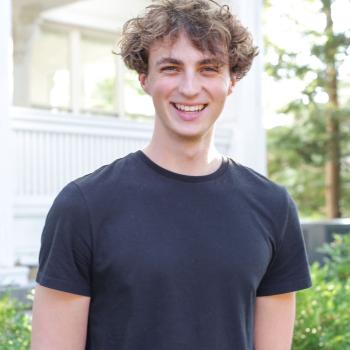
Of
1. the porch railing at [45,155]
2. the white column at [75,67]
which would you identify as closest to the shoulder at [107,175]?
the porch railing at [45,155]

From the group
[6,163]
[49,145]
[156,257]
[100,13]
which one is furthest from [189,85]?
[100,13]

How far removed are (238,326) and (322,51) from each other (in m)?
14.8

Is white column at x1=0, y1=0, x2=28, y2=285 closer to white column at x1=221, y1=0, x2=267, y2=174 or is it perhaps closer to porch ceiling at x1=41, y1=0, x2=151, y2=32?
white column at x1=221, y1=0, x2=267, y2=174

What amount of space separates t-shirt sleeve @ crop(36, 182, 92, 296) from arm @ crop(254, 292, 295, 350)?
49cm

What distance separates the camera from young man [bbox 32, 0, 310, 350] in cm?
210

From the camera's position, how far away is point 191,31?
2.22m

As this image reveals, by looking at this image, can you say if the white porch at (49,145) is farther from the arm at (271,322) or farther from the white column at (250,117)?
the arm at (271,322)

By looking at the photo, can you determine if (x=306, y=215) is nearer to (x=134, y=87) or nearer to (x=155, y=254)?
(x=134, y=87)

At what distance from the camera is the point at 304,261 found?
93.3 inches

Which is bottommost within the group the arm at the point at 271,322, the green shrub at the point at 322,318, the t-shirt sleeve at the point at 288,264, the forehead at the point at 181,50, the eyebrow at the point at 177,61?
the green shrub at the point at 322,318

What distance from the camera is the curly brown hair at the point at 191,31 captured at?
2.23m

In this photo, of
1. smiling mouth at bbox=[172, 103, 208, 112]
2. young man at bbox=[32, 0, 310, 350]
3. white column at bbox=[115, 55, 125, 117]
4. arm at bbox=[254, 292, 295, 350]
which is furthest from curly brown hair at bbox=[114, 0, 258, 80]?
white column at bbox=[115, 55, 125, 117]

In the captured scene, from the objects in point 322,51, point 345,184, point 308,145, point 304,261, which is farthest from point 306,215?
point 304,261

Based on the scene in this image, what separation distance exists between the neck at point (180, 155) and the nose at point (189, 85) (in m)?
0.12
